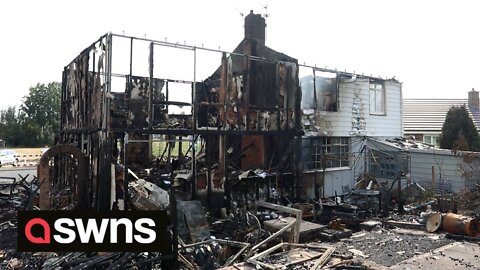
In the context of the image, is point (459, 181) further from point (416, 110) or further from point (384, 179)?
point (416, 110)

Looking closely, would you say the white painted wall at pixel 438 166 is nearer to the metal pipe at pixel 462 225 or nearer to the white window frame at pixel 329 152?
the white window frame at pixel 329 152

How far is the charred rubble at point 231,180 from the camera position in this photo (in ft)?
27.0

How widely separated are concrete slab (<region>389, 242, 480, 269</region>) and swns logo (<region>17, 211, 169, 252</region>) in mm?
5108

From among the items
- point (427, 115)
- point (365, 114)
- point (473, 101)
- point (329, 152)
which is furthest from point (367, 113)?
point (473, 101)

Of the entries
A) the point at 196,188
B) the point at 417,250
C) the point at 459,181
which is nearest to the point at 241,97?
the point at 196,188

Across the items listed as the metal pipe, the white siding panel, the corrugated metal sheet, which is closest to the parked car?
the white siding panel

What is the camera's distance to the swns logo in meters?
6.36

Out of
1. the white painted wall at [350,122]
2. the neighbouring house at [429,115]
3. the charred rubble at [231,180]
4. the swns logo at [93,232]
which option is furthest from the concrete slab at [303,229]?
the neighbouring house at [429,115]

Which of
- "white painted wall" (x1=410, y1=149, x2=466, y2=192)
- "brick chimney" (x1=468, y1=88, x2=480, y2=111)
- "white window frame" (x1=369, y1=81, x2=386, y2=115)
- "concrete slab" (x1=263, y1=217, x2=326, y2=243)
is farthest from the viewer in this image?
"brick chimney" (x1=468, y1=88, x2=480, y2=111)

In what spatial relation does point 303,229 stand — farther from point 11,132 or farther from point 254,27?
point 11,132

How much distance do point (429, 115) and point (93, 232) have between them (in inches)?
1302

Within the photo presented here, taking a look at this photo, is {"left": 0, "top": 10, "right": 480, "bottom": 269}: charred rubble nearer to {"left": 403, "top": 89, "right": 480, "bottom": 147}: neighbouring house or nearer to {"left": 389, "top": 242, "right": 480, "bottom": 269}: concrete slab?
{"left": 389, "top": 242, "right": 480, "bottom": 269}: concrete slab

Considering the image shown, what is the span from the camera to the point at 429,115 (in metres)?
32.6

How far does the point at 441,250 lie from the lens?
883 cm
